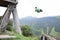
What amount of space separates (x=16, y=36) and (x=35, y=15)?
3.80 feet

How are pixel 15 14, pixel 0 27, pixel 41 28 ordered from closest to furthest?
pixel 0 27
pixel 15 14
pixel 41 28

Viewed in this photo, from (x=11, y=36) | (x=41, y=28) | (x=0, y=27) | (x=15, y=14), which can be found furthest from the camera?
(x=41, y=28)

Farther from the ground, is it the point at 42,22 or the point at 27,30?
the point at 42,22

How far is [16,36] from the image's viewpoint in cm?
392

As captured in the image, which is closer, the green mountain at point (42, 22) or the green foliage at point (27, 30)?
the green foliage at point (27, 30)

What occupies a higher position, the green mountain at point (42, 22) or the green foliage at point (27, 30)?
the green mountain at point (42, 22)

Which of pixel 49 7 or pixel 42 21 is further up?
pixel 49 7

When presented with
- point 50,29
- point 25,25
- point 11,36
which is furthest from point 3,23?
point 50,29

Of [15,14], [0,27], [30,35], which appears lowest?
[30,35]

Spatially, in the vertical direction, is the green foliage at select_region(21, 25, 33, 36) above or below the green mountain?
below

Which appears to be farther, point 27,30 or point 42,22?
point 42,22

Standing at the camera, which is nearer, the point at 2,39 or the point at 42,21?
the point at 2,39

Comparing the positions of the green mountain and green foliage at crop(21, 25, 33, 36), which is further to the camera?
the green mountain

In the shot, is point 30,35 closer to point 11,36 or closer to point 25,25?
point 25,25
